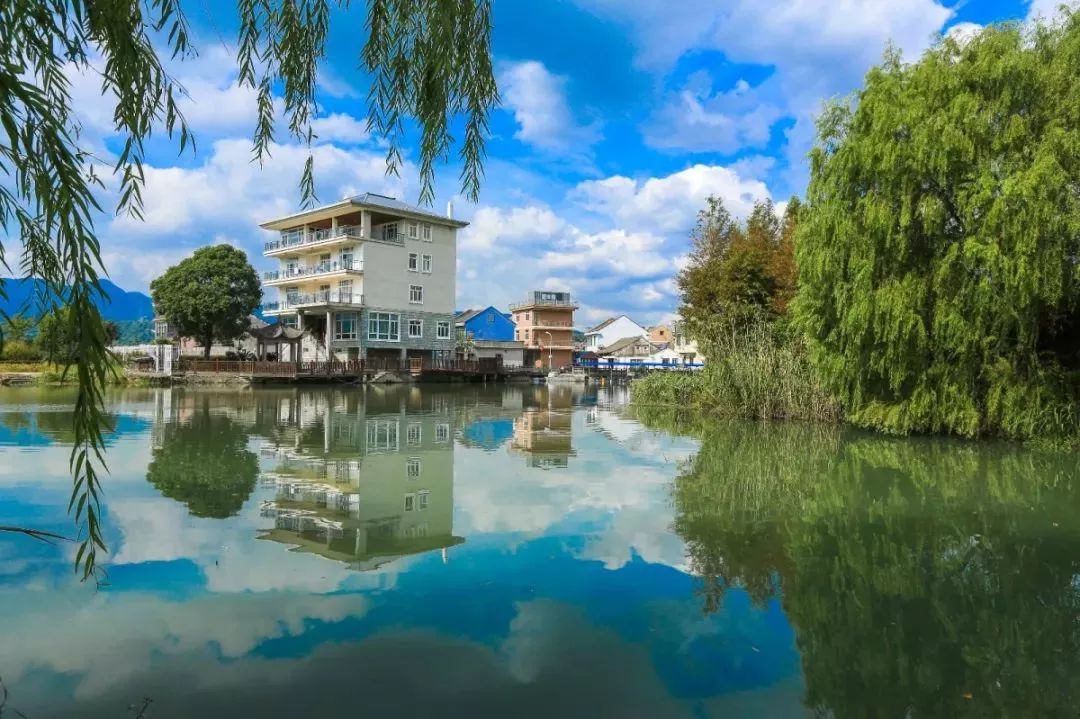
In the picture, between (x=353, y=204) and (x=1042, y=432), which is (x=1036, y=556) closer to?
(x=1042, y=432)

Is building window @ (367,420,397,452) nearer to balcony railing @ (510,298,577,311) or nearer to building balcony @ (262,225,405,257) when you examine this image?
building balcony @ (262,225,405,257)

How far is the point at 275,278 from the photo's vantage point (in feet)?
137

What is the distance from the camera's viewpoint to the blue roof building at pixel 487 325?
58.1 metres

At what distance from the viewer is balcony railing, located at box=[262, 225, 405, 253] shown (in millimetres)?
38562

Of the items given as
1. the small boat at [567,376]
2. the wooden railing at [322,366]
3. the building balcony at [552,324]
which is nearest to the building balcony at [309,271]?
the wooden railing at [322,366]

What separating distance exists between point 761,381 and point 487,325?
4210 cm

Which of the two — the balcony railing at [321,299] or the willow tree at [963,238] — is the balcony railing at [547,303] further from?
the willow tree at [963,238]

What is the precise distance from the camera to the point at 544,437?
14156 mm

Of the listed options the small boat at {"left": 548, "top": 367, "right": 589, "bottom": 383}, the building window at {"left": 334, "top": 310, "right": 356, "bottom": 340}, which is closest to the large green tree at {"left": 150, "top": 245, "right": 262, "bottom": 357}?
the building window at {"left": 334, "top": 310, "right": 356, "bottom": 340}

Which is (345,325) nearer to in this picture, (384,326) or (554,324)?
(384,326)

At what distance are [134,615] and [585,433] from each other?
1140cm

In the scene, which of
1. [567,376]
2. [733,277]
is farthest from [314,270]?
[733,277]

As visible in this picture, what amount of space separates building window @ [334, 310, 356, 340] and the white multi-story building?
0.18 ft

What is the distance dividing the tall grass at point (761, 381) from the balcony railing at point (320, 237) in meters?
23.6
